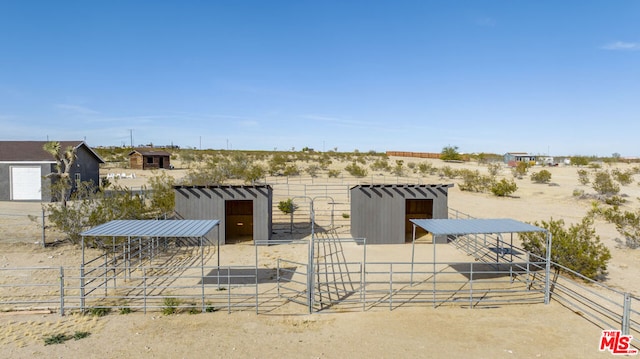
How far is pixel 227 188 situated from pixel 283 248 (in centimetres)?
413

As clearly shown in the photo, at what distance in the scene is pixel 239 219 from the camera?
2209cm

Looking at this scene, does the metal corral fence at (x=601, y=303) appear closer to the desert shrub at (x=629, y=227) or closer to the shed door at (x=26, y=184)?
the desert shrub at (x=629, y=227)

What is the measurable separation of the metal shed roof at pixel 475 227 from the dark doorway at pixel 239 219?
1104 cm

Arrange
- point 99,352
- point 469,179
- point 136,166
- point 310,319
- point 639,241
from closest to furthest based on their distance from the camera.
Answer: point 99,352 → point 310,319 → point 639,241 → point 469,179 → point 136,166

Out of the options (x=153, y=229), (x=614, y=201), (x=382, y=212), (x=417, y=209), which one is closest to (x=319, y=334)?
(x=153, y=229)

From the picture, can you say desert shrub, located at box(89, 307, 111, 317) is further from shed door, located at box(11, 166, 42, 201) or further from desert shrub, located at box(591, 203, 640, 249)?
shed door, located at box(11, 166, 42, 201)

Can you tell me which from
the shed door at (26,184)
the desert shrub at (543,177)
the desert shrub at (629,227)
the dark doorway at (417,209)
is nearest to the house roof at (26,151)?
the shed door at (26,184)

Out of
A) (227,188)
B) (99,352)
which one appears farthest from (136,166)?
(99,352)

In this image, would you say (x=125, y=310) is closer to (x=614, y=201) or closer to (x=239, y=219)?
(x=239, y=219)

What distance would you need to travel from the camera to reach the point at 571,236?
47.0 ft

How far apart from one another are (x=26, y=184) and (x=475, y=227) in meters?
30.6

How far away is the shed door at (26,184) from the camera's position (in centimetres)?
2791

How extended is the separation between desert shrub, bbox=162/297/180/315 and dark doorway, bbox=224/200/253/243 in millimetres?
10160

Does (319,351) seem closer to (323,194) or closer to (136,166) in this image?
(323,194)
